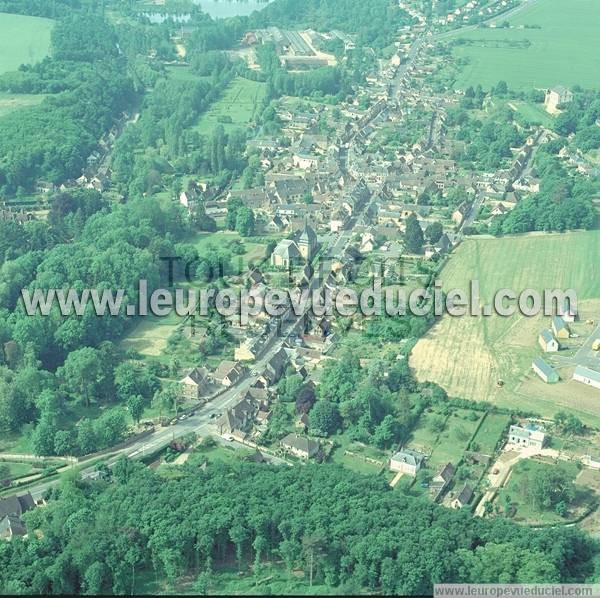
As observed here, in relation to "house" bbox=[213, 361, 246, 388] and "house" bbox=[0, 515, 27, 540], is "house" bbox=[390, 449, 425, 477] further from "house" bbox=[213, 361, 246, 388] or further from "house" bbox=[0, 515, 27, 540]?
"house" bbox=[0, 515, 27, 540]

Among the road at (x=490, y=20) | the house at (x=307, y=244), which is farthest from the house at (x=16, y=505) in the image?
the road at (x=490, y=20)

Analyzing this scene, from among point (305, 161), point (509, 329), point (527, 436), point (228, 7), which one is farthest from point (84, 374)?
point (228, 7)

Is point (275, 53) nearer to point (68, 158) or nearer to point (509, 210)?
point (68, 158)

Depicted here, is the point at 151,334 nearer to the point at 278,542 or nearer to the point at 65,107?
the point at 278,542

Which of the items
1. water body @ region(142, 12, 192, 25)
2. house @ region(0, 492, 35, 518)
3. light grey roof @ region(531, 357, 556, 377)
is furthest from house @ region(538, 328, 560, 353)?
water body @ region(142, 12, 192, 25)

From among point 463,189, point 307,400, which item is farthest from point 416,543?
point 463,189

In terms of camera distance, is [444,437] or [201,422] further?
[201,422]
